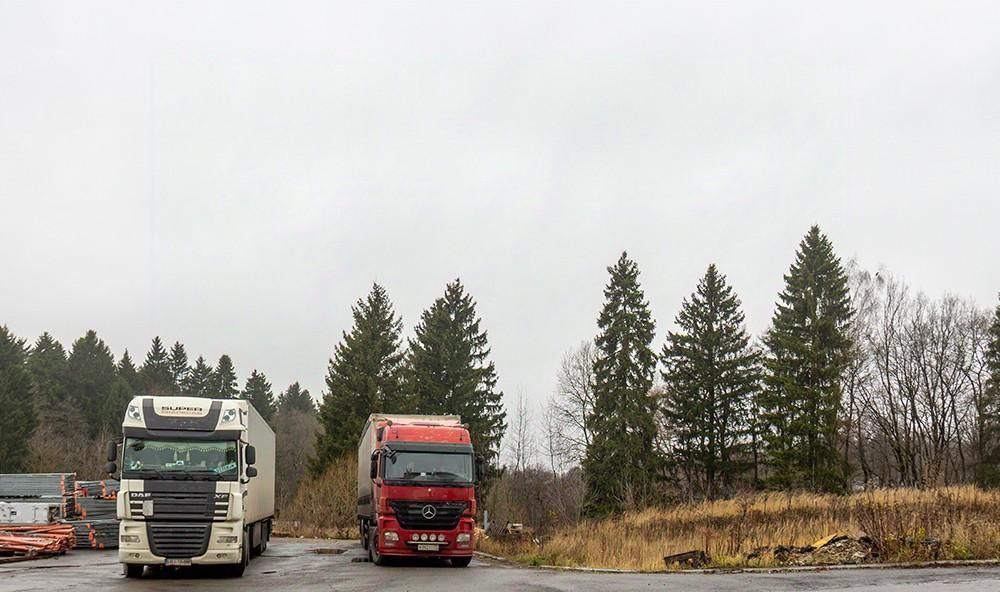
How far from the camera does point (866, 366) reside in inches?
2304

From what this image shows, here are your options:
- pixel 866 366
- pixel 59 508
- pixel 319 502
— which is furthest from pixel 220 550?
pixel 866 366

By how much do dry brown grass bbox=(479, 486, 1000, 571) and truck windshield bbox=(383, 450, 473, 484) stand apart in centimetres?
309

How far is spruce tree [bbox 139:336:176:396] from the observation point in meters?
103

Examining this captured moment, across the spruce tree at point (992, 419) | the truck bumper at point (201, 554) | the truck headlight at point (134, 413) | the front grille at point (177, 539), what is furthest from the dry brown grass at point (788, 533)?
the spruce tree at point (992, 419)

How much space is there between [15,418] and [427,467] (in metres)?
57.7

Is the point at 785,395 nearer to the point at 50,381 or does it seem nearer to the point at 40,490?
the point at 40,490

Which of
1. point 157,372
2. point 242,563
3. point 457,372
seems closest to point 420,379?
point 457,372

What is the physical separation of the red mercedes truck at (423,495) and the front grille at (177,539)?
4.63m

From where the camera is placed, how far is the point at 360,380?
199 ft

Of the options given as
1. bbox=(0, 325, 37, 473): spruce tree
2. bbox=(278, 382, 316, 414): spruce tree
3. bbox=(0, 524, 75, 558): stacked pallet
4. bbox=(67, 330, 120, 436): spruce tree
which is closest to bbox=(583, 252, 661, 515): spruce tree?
bbox=(0, 524, 75, 558): stacked pallet

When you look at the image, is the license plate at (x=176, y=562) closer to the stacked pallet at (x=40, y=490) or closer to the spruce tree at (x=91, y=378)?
the stacked pallet at (x=40, y=490)

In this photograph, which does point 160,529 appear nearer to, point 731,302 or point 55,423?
point 731,302

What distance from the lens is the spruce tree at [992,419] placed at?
5496 centimetres

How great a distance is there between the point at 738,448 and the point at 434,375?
20.4 metres
